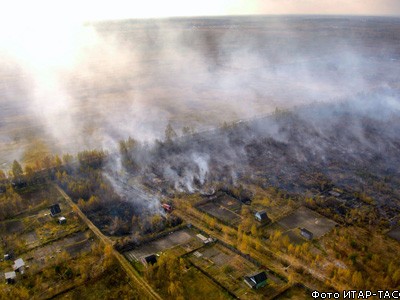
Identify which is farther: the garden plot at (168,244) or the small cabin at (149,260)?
the garden plot at (168,244)

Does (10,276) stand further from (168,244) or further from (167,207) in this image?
(167,207)

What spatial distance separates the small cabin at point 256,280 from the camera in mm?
25422

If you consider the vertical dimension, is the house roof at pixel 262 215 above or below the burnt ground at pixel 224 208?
above

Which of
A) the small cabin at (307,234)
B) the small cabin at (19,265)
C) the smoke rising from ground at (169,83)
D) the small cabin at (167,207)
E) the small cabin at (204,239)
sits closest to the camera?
the small cabin at (19,265)

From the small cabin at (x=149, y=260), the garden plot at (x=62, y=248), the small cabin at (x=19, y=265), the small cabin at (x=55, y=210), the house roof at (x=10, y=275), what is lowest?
the garden plot at (x=62, y=248)

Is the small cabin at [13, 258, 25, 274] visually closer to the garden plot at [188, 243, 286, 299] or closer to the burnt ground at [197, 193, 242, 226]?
the garden plot at [188, 243, 286, 299]

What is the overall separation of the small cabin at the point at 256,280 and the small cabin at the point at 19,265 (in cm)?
1667

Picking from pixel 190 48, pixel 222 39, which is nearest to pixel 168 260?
pixel 190 48

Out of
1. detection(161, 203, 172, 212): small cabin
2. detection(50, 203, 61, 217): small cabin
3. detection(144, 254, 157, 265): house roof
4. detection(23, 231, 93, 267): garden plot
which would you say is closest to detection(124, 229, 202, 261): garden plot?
detection(144, 254, 157, 265): house roof

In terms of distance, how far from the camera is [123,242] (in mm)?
30062

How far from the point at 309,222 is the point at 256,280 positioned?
10.5 m

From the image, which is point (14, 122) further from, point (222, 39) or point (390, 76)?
point (222, 39)

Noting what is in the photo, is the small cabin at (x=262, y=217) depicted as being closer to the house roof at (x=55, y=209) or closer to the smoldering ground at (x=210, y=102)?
the smoldering ground at (x=210, y=102)

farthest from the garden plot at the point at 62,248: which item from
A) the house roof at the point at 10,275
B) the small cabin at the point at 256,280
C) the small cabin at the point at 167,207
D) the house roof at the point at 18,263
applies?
the small cabin at the point at 256,280
